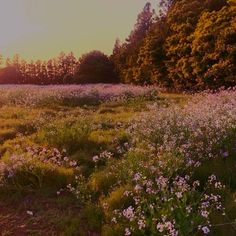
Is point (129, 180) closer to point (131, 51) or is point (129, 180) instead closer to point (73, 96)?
point (73, 96)

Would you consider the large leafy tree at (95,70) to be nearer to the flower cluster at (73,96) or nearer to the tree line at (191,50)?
the tree line at (191,50)

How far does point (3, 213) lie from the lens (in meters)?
7.63

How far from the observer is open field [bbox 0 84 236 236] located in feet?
20.5

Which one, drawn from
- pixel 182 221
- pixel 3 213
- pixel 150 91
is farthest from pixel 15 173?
pixel 150 91

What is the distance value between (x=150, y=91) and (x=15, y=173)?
722 inches

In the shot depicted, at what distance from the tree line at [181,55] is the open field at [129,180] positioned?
14250 millimetres

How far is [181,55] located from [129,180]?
2440cm

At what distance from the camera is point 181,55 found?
31.2 meters

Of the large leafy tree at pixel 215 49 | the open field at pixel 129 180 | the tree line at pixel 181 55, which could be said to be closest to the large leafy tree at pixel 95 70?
the tree line at pixel 181 55

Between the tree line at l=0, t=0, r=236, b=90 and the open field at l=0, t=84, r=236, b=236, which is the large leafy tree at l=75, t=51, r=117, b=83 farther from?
the open field at l=0, t=84, r=236, b=236

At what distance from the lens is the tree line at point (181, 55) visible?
2564 centimetres

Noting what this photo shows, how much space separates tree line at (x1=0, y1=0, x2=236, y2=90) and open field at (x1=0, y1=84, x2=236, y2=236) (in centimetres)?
1425

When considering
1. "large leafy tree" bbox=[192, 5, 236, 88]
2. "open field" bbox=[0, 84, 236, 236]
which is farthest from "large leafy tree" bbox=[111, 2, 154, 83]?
"open field" bbox=[0, 84, 236, 236]

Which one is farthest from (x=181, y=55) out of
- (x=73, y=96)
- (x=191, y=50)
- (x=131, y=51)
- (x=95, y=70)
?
(x=95, y=70)
